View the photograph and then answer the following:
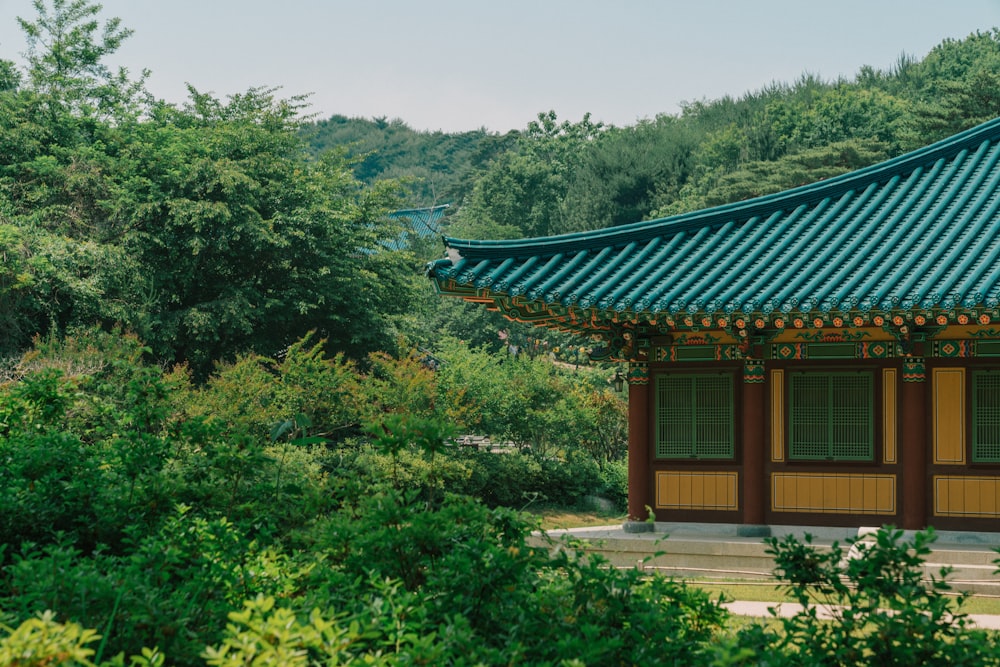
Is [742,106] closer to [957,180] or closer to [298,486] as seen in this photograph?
[957,180]

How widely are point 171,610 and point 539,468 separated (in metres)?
20.8

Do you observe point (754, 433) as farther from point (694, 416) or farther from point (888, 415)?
point (888, 415)

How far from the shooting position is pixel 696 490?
14125 mm

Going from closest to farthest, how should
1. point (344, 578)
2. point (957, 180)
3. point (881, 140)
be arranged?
point (344, 578)
point (957, 180)
point (881, 140)

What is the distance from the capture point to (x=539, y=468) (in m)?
24.9

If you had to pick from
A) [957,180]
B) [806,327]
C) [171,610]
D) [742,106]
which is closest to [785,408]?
[806,327]

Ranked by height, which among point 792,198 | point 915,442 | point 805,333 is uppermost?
point 792,198

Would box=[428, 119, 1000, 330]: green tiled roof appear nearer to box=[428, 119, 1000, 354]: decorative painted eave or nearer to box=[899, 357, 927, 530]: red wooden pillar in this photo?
box=[428, 119, 1000, 354]: decorative painted eave

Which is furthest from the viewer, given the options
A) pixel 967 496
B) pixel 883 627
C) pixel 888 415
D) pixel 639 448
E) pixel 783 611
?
pixel 639 448

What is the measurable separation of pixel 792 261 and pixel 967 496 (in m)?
3.44

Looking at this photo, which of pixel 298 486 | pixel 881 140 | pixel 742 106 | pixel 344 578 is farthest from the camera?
pixel 742 106

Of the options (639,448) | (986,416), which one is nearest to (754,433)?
(639,448)

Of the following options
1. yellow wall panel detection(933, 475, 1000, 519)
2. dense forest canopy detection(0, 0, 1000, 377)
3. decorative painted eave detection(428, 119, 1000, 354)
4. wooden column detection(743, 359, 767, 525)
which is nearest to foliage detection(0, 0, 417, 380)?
dense forest canopy detection(0, 0, 1000, 377)

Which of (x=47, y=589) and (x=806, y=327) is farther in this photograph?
(x=806, y=327)
